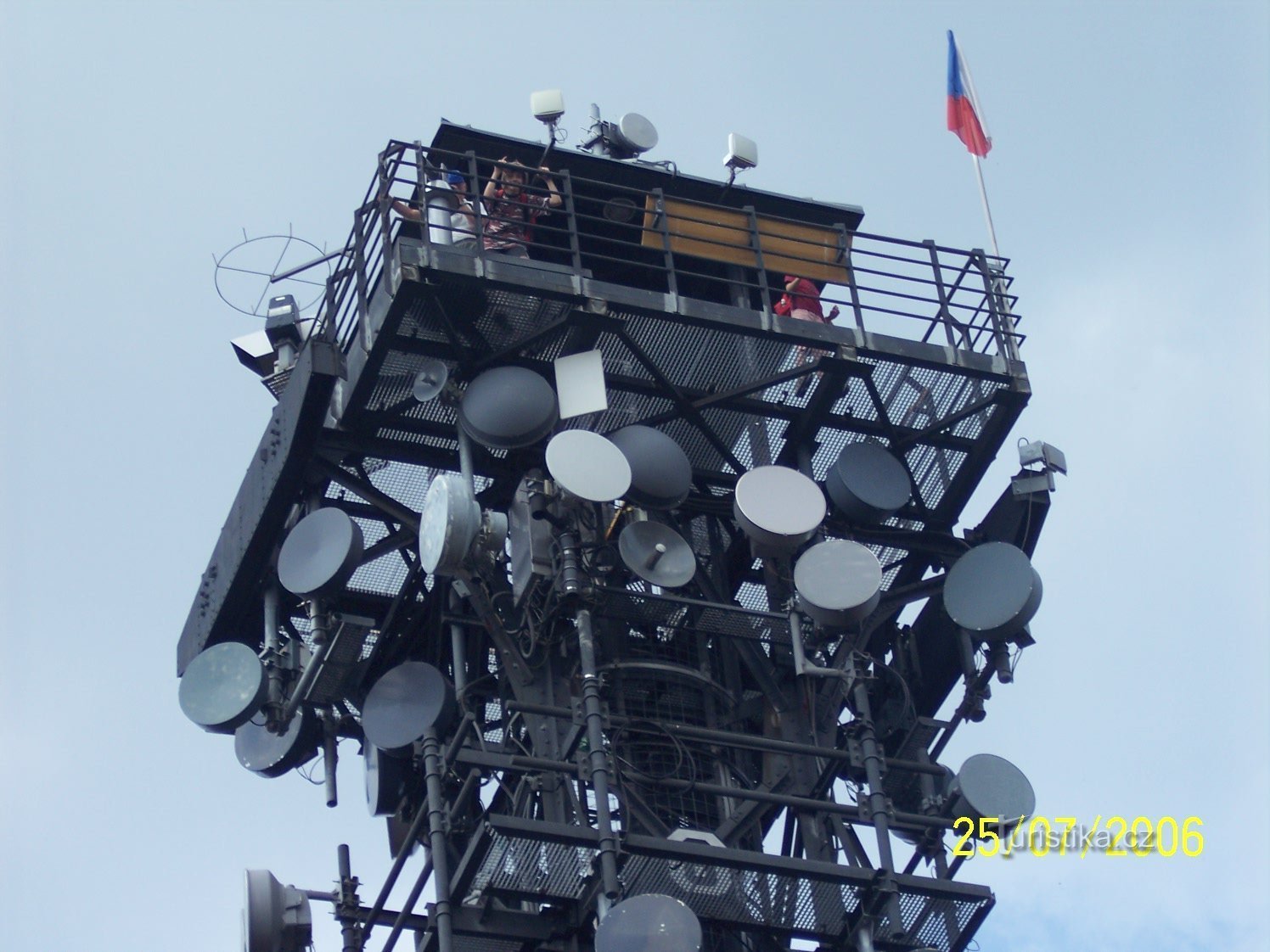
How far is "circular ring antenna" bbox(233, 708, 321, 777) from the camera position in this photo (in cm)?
3092

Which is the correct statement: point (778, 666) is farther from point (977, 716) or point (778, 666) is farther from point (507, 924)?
point (507, 924)

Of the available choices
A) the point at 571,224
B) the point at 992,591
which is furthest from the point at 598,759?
the point at 571,224

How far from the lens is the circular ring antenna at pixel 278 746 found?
30922 mm

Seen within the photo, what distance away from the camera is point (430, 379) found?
29641 mm

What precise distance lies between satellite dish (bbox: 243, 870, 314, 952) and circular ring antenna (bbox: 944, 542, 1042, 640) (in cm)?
779

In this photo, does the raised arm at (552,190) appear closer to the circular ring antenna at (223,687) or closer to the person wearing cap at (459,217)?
the person wearing cap at (459,217)

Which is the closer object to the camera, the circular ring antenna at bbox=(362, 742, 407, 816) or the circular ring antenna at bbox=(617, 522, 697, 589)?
the circular ring antenna at bbox=(617, 522, 697, 589)

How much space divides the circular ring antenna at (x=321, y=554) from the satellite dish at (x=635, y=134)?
6332 millimetres

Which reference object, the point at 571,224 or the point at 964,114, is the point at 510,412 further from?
the point at 964,114

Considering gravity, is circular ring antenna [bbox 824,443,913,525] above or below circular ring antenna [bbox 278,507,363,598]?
above

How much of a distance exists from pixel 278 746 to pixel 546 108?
26.6ft

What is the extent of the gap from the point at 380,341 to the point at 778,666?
18.9 feet

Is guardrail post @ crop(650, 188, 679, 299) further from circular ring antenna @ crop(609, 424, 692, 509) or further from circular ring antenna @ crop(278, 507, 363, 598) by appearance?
circular ring antenna @ crop(278, 507, 363, 598)

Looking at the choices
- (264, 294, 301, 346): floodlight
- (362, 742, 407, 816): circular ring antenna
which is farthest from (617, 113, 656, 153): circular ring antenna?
(362, 742, 407, 816): circular ring antenna
